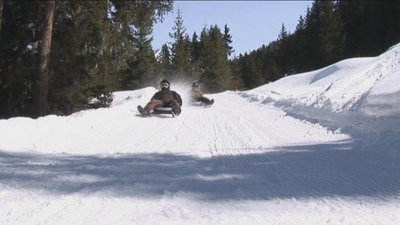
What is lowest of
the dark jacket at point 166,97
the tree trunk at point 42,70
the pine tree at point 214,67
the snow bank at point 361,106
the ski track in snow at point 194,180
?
the ski track in snow at point 194,180

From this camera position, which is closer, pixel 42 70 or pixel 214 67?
pixel 42 70

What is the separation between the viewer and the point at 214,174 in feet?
15.3

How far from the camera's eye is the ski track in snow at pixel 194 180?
10.7 feet

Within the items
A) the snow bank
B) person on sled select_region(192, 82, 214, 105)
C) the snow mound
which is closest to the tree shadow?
the snow bank

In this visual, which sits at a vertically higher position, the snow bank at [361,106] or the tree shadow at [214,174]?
the snow bank at [361,106]

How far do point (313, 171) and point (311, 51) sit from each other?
175 feet

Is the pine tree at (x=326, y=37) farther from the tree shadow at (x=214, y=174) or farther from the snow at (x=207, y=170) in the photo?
the tree shadow at (x=214, y=174)

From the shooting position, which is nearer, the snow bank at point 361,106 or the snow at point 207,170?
the snow at point 207,170

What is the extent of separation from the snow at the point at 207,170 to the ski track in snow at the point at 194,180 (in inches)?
0.4

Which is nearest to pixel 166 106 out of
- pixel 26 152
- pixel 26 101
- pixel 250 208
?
pixel 26 101

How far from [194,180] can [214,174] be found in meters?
0.37

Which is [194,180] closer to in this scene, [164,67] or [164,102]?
[164,102]

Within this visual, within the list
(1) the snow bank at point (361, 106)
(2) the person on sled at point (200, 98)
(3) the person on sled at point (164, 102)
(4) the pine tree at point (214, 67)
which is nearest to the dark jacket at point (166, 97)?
(3) the person on sled at point (164, 102)

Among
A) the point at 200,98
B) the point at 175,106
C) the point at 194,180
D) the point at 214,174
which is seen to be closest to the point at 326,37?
the point at 200,98
